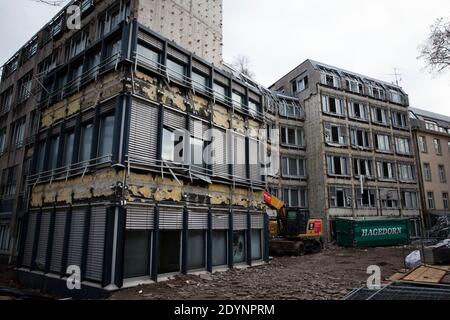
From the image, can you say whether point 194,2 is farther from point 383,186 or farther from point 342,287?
point 383,186

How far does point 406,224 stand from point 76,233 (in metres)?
26.9

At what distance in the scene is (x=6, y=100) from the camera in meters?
27.9

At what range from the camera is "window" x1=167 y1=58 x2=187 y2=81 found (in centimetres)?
1478

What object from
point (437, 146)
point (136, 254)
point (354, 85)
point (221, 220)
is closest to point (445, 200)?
point (437, 146)

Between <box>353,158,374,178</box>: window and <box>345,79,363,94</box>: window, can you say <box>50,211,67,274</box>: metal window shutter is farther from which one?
<box>345,79,363,94</box>: window

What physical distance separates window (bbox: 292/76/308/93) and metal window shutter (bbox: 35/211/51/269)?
28982mm

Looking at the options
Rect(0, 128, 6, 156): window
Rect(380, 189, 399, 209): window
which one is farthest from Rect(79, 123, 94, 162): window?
Rect(380, 189, 399, 209): window

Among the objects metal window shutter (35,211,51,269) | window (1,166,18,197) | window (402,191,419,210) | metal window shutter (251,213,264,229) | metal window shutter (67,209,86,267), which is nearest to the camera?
metal window shutter (67,209,86,267)

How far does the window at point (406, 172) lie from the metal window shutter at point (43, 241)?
35481mm

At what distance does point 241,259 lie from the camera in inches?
658

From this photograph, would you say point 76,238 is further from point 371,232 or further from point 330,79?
point 330,79

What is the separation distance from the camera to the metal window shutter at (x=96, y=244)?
1121 cm

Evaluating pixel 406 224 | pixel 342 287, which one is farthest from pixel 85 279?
pixel 406 224

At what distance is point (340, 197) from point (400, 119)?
14.6 meters
